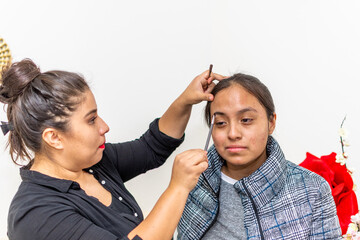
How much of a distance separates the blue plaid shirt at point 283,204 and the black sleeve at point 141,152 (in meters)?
0.29

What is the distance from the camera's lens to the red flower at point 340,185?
44.8 inches

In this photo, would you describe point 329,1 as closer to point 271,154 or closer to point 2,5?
point 271,154

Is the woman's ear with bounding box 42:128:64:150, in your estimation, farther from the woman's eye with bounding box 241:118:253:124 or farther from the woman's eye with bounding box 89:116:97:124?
the woman's eye with bounding box 241:118:253:124

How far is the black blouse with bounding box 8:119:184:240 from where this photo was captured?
876 mm

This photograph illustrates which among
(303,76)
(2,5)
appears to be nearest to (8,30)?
(2,5)

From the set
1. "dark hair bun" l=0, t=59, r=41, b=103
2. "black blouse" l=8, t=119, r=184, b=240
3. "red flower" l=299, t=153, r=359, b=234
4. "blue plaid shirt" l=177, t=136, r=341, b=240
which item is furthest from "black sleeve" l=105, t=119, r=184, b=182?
"red flower" l=299, t=153, r=359, b=234

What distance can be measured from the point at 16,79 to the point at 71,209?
0.39 m

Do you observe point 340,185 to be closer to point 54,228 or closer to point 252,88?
point 252,88

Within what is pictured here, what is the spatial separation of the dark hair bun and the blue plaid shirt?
0.69 metres

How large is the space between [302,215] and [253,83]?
436 millimetres

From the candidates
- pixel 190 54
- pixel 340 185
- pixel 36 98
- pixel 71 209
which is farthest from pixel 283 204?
pixel 190 54

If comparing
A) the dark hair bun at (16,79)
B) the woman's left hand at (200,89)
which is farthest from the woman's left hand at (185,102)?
the dark hair bun at (16,79)

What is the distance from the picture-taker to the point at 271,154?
1131mm

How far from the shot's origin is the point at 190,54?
1834 mm
